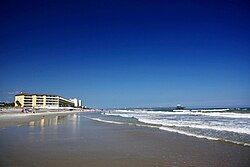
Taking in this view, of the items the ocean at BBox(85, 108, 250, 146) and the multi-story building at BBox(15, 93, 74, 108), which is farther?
the multi-story building at BBox(15, 93, 74, 108)

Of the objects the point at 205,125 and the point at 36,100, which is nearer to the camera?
the point at 205,125

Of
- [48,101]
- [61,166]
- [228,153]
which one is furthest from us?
[48,101]

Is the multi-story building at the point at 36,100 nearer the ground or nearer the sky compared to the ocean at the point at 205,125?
nearer the sky

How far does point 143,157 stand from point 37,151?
4313mm

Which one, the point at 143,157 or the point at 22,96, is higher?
the point at 22,96

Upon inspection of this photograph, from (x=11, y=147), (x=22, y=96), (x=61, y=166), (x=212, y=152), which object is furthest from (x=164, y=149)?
(x=22, y=96)

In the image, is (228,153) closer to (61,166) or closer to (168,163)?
(168,163)

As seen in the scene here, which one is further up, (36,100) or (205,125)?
(36,100)

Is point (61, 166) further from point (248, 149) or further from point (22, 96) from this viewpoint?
point (22, 96)

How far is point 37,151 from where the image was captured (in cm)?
1170

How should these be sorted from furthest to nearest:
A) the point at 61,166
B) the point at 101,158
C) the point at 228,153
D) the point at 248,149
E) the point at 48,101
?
the point at 48,101 → the point at 248,149 → the point at 228,153 → the point at 101,158 → the point at 61,166

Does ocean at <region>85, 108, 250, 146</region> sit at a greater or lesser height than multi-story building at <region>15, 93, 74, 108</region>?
lesser

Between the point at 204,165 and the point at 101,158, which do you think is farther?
the point at 101,158

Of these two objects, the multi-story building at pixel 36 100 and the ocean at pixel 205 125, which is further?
the multi-story building at pixel 36 100
